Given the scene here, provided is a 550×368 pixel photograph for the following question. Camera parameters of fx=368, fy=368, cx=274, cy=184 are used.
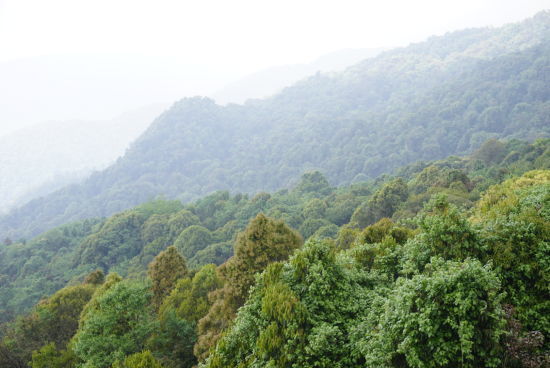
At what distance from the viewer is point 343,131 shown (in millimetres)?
141000

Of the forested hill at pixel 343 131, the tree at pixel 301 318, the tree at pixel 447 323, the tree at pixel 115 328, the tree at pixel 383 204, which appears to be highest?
the tree at pixel 447 323

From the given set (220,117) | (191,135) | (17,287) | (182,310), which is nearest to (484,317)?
(182,310)

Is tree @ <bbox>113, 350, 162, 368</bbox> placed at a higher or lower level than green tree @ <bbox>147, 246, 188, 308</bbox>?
higher

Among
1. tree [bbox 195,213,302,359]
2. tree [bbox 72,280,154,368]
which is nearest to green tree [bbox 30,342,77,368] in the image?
tree [bbox 72,280,154,368]

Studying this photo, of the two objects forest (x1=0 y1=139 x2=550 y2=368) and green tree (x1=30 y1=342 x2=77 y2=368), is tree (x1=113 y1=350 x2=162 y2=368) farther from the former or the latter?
green tree (x1=30 y1=342 x2=77 y2=368)

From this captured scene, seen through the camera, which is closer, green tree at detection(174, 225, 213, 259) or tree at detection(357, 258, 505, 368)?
tree at detection(357, 258, 505, 368)

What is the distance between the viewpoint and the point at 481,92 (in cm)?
12019

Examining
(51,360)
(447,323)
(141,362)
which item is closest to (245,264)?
(141,362)

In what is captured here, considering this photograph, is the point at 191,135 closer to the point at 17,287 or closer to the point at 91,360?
the point at 17,287

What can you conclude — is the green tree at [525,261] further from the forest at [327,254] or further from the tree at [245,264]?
the tree at [245,264]

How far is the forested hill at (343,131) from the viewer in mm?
111938

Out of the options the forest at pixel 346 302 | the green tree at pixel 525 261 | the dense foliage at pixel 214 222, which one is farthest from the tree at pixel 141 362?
the dense foliage at pixel 214 222

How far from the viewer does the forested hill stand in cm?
11194

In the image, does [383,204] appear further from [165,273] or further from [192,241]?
[192,241]
